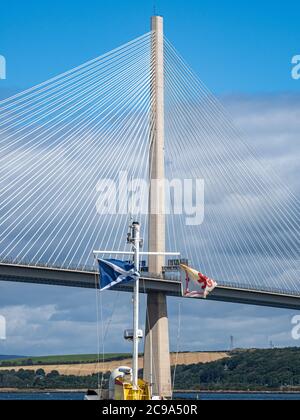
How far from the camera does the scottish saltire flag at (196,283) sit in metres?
36.6

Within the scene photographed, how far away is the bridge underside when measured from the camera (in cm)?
6950

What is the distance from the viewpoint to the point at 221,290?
79062mm

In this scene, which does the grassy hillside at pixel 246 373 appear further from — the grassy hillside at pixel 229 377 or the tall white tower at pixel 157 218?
the tall white tower at pixel 157 218

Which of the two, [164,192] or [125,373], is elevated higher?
[164,192]

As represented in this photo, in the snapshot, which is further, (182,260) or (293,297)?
(293,297)

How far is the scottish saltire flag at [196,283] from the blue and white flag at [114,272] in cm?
221

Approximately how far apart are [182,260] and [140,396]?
30595mm

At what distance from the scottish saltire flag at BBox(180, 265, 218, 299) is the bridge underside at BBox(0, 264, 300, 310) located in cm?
2973

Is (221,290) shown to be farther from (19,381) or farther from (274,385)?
(19,381)

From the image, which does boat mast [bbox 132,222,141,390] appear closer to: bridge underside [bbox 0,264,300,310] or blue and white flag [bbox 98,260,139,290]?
blue and white flag [bbox 98,260,139,290]

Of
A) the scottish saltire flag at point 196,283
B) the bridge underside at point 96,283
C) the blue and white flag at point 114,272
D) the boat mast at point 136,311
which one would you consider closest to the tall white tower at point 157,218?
the bridge underside at point 96,283

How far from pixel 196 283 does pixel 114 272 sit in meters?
2.70

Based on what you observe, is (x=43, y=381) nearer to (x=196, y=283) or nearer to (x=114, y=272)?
(x=196, y=283)
